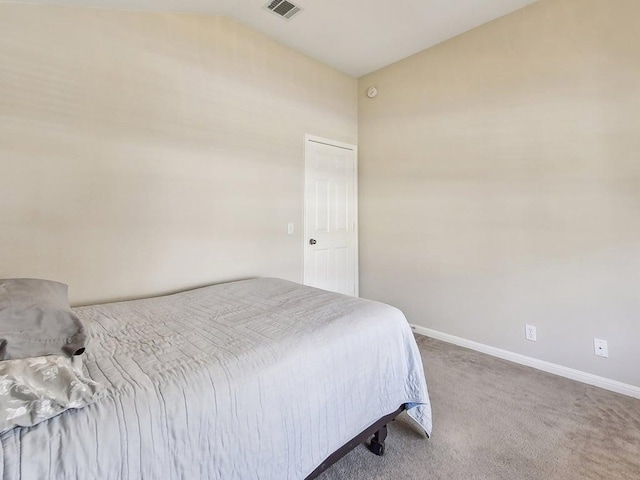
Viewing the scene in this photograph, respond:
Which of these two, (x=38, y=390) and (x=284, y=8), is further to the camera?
(x=284, y=8)

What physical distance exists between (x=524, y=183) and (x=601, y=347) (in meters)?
1.31

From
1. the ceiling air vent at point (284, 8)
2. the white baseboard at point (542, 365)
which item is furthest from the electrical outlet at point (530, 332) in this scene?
the ceiling air vent at point (284, 8)

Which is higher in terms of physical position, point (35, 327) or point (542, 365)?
point (35, 327)

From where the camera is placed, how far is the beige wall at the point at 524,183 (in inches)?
81.0

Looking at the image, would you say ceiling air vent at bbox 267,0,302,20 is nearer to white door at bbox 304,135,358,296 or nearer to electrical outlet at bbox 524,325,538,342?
white door at bbox 304,135,358,296

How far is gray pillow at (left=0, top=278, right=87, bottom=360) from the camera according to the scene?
0.94 m

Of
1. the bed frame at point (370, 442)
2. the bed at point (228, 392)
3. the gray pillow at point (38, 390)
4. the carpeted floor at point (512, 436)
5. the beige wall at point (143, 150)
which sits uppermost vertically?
the beige wall at point (143, 150)

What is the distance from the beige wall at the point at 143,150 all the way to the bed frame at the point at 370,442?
1.62 m

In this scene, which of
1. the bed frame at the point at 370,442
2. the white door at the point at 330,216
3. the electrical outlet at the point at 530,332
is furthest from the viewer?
the white door at the point at 330,216

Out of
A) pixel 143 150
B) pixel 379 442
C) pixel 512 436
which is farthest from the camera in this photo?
pixel 143 150

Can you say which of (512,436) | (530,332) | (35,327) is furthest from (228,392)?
(530,332)

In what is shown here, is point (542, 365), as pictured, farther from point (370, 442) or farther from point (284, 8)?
point (284, 8)

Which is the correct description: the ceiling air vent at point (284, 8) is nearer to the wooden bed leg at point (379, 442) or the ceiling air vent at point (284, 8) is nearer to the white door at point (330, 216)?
the white door at point (330, 216)

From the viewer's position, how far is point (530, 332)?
2445 millimetres
